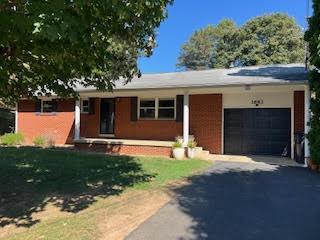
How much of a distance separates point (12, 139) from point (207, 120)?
1139 cm

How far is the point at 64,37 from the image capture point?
595 centimetres

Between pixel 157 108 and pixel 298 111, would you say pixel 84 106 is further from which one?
pixel 298 111

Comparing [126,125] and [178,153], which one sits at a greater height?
[126,125]

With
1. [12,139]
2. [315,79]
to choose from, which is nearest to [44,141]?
[12,139]

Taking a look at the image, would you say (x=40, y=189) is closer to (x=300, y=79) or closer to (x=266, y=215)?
(x=266, y=215)

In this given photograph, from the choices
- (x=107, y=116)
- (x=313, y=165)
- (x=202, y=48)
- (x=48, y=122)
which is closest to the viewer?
(x=313, y=165)

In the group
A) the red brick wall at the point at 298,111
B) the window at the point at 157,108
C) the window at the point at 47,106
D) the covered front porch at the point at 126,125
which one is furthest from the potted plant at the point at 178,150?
the window at the point at 47,106

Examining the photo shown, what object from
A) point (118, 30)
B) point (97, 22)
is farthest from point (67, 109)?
point (97, 22)

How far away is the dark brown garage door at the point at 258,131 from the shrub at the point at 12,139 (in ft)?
39.7

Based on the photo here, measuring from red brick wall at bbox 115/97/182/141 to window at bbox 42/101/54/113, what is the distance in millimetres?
4541

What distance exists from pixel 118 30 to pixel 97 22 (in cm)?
182

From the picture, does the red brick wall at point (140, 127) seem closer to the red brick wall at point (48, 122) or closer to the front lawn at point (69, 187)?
the red brick wall at point (48, 122)

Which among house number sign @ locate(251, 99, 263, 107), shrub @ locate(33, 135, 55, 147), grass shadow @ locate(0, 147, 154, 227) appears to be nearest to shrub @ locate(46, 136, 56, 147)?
shrub @ locate(33, 135, 55, 147)

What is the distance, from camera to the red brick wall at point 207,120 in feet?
68.3
